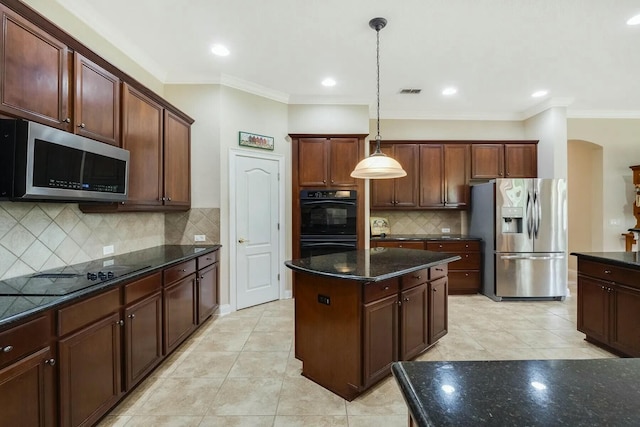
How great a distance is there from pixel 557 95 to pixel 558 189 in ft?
4.65

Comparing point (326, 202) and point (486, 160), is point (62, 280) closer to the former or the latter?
point (326, 202)

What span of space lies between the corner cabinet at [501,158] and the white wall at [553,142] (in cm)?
17

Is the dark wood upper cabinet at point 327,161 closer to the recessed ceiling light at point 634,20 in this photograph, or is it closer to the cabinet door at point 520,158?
the cabinet door at point 520,158

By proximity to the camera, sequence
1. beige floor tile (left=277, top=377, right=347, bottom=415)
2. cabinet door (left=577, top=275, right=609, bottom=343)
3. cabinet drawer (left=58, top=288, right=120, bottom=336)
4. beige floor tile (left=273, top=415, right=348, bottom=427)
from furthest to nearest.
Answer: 1. cabinet door (left=577, top=275, right=609, bottom=343)
2. beige floor tile (left=277, top=377, right=347, bottom=415)
3. beige floor tile (left=273, top=415, right=348, bottom=427)
4. cabinet drawer (left=58, top=288, right=120, bottom=336)

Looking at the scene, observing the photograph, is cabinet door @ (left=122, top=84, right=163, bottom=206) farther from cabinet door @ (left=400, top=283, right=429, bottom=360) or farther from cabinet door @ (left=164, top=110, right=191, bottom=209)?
cabinet door @ (left=400, top=283, right=429, bottom=360)

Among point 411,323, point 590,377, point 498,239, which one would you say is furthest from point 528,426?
point 498,239

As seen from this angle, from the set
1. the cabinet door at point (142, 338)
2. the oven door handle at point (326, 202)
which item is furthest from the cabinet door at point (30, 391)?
the oven door handle at point (326, 202)

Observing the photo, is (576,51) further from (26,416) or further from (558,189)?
(26,416)

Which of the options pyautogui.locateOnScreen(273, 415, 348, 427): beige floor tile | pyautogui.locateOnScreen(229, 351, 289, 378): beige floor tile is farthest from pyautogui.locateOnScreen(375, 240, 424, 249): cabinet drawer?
pyautogui.locateOnScreen(273, 415, 348, 427): beige floor tile

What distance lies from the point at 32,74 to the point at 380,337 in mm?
2817

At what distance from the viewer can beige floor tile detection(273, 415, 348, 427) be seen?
1.90 meters

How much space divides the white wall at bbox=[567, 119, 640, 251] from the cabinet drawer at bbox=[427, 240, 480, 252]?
8.06 feet

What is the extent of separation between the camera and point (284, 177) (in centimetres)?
444

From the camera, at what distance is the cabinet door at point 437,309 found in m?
2.76
